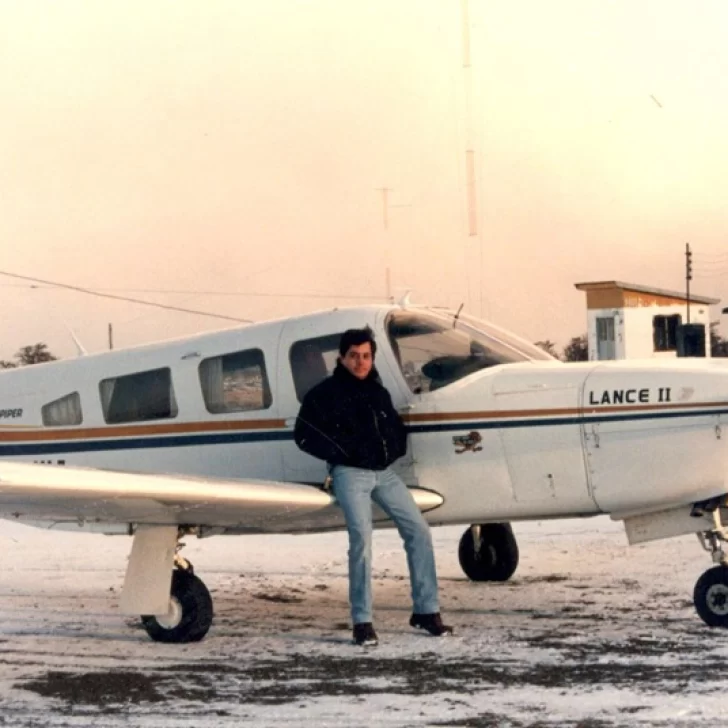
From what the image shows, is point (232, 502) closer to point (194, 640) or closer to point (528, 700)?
point (194, 640)

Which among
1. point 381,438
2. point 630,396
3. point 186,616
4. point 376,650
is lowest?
point 376,650

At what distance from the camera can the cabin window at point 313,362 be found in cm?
894

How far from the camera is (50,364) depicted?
→ 10227 mm

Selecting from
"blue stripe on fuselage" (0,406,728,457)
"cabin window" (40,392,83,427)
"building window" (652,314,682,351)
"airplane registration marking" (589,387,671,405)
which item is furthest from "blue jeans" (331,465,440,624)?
"building window" (652,314,682,351)

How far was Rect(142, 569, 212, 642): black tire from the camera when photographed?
8406 mm

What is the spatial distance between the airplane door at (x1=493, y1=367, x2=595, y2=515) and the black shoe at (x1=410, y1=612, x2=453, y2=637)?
0.87 meters

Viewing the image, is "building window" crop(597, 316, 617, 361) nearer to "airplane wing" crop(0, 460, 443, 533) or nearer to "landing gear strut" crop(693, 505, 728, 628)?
"airplane wing" crop(0, 460, 443, 533)

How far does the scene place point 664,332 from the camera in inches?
1630

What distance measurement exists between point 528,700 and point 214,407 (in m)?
3.66

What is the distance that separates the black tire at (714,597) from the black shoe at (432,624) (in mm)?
1463

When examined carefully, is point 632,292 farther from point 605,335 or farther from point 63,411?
point 63,411

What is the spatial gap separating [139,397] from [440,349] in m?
2.15

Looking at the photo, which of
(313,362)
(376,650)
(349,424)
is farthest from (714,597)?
(313,362)

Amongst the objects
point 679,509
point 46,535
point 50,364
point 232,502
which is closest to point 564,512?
point 679,509
